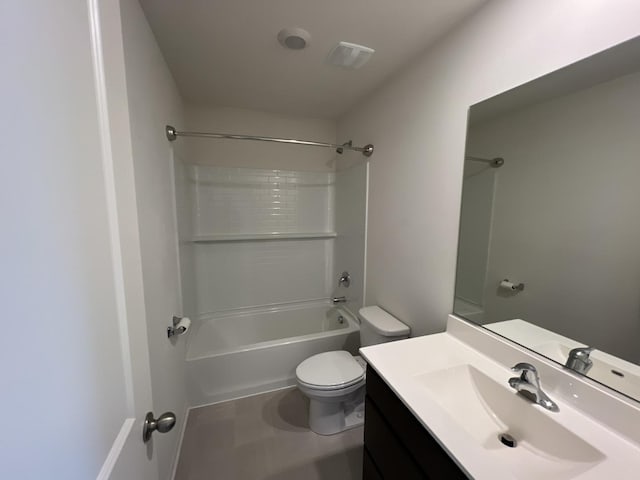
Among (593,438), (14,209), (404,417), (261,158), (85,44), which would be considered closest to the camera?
(14,209)

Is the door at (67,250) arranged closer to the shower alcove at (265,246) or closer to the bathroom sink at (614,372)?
the bathroom sink at (614,372)

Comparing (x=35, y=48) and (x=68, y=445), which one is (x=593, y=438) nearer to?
(x=68, y=445)

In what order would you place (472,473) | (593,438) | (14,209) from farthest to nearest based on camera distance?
1. (593,438)
2. (472,473)
3. (14,209)

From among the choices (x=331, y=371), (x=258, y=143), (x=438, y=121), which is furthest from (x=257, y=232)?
(x=438, y=121)

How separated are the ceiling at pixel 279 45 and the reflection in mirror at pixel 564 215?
1.73ft

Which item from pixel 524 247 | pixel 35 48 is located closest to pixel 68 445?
pixel 35 48

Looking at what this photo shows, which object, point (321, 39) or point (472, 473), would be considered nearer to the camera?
point (472, 473)

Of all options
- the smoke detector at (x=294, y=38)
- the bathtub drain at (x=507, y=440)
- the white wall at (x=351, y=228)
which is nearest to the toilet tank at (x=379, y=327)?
the white wall at (x=351, y=228)

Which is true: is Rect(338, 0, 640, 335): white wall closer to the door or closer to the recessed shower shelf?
the recessed shower shelf

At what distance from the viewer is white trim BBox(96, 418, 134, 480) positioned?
472 millimetres

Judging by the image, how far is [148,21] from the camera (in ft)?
4.07

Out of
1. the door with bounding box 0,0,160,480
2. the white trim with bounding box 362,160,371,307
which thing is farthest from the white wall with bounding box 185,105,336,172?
the door with bounding box 0,0,160,480

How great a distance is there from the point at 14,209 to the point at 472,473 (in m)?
0.99

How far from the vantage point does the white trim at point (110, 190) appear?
518 millimetres
